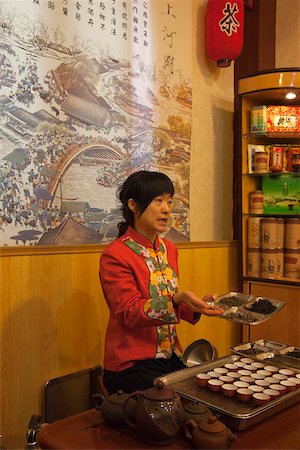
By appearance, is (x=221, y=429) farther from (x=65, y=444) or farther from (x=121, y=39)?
(x=121, y=39)

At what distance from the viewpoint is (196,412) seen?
1.24 metres

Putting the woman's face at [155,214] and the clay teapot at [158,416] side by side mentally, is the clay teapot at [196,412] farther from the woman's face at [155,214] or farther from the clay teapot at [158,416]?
the woman's face at [155,214]

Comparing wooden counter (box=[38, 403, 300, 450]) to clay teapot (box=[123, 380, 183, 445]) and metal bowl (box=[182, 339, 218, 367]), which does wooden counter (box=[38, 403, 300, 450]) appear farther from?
metal bowl (box=[182, 339, 218, 367])

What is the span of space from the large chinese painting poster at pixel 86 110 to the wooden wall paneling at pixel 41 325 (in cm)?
14

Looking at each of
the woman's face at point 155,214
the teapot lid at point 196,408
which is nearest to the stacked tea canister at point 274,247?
the woman's face at point 155,214

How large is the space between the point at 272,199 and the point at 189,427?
224cm

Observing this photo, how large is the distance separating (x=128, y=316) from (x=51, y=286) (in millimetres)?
796

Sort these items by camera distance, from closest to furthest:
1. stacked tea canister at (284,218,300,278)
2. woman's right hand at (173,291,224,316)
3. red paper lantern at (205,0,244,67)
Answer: woman's right hand at (173,291,224,316) < red paper lantern at (205,0,244,67) < stacked tea canister at (284,218,300,278)

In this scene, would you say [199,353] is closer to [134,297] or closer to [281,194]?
[134,297]

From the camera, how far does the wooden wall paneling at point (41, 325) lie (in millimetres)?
2189

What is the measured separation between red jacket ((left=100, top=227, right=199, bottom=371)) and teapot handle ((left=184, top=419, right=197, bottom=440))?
454 millimetres

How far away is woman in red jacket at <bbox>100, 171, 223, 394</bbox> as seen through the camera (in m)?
1.74

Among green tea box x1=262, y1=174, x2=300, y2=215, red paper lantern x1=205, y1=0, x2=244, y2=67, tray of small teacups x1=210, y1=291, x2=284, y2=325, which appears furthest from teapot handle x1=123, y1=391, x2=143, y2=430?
red paper lantern x1=205, y1=0, x2=244, y2=67

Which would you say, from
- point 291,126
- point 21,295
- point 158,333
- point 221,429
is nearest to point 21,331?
point 21,295
